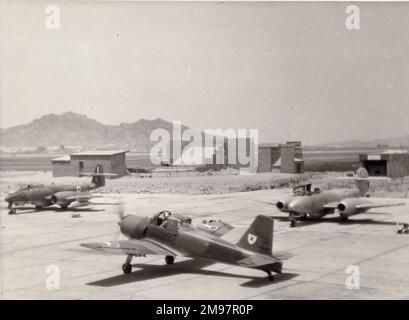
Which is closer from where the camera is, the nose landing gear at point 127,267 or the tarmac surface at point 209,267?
the tarmac surface at point 209,267

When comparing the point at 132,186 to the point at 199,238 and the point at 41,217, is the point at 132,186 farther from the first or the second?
the point at 199,238

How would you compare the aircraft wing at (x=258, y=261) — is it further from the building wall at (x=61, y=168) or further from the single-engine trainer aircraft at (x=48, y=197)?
the building wall at (x=61, y=168)

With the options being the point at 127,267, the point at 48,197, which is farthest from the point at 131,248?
the point at 48,197

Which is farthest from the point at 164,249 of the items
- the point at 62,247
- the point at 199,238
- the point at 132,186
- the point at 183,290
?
the point at 132,186

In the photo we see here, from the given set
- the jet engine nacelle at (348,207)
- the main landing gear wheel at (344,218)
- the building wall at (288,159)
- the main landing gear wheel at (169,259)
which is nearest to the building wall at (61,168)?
the building wall at (288,159)

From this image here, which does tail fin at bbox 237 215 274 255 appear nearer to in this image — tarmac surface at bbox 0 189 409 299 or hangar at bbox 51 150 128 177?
tarmac surface at bbox 0 189 409 299

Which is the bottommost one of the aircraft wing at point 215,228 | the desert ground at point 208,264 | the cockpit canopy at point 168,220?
the desert ground at point 208,264
